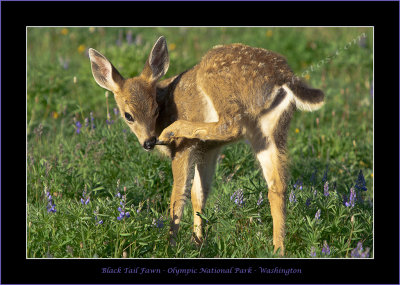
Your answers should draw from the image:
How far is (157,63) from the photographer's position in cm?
607

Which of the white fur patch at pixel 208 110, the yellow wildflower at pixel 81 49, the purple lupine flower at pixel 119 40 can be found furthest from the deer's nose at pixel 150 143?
the yellow wildflower at pixel 81 49

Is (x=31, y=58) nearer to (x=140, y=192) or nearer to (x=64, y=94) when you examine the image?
(x=64, y=94)

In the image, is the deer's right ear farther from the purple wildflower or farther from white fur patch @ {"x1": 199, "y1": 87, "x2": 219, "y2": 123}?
the purple wildflower

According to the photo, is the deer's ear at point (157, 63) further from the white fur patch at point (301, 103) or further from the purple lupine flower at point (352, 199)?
the purple lupine flower at point (352, 199)

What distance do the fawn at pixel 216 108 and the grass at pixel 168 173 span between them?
287mm

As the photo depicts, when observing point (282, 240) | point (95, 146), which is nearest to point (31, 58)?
point (95, 146)

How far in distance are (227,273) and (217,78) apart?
66.4 inches

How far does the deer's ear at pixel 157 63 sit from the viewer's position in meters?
6.02

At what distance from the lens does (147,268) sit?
529 centimetres

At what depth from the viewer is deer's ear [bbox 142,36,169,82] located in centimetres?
602

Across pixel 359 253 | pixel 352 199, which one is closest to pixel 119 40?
pixel 352 199

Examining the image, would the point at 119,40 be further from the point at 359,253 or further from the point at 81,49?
the point at 359,253

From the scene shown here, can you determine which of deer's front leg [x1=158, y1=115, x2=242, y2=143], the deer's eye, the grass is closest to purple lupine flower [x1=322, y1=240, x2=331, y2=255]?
the grass

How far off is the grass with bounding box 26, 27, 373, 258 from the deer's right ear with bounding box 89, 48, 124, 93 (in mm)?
964
